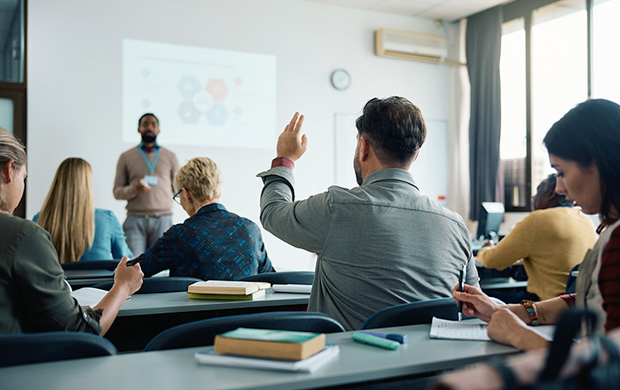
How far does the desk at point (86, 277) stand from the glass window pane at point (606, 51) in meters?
5.08

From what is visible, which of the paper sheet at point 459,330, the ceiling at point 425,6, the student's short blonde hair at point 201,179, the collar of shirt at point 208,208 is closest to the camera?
the paper sheet at point 459,330

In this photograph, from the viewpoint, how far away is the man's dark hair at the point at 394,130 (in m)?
1.91

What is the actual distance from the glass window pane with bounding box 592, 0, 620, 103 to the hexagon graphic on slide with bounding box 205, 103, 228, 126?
381 centimetres

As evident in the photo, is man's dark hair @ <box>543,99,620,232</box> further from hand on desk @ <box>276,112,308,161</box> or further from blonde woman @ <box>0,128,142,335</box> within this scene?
blonde woman @ <box>0,128,142,335</box>

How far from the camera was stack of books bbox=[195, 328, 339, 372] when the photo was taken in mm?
1058

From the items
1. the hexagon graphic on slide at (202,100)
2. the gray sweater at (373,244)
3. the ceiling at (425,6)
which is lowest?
the gray sweater at (373,244)

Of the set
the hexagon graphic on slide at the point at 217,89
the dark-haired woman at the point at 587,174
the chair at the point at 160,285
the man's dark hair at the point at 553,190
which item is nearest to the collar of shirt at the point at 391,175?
the dark-haired woman at the point at 587,174

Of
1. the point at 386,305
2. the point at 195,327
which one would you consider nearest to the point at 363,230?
the point at 386,305

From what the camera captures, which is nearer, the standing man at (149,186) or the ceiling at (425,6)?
the standing man at (149,186)

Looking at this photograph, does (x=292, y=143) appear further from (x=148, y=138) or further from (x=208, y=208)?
(x=148, y=138)

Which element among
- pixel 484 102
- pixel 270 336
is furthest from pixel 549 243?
pixel 484 102

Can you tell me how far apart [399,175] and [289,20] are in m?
5.12

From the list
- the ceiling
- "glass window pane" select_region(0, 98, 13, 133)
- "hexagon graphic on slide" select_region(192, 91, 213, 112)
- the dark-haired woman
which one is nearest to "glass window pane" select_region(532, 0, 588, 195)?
the ceiling

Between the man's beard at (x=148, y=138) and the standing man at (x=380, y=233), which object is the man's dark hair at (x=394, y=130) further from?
the man's beard at (x=148, y=138)
